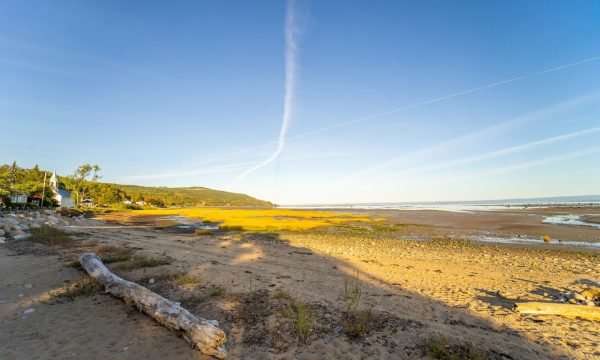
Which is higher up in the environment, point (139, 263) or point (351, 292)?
point (139, 263)

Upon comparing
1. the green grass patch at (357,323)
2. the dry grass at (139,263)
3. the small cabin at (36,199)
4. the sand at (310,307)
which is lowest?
the sand at (310,307)

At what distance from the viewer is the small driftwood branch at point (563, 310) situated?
7.28 meters

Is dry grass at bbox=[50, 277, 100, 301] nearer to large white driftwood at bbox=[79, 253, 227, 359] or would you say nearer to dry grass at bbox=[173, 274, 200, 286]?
large white driftwood at bbox=[79, 253, 227, 359]

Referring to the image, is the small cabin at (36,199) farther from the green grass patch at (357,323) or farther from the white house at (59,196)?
the green grass patch at (357,323)

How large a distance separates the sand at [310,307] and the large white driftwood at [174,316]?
201mm

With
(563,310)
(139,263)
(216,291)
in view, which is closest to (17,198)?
(139,263)

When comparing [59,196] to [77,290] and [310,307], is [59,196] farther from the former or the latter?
[310,307]

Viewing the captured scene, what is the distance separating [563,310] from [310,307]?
616 cm

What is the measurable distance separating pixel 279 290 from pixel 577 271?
13.3 metres

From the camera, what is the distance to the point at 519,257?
1689 cm

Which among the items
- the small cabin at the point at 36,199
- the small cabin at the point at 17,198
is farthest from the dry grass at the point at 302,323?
the small cabin at the point at 36,199

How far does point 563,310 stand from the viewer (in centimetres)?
743

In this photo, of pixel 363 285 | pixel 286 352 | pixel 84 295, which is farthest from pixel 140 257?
pixel 286 352

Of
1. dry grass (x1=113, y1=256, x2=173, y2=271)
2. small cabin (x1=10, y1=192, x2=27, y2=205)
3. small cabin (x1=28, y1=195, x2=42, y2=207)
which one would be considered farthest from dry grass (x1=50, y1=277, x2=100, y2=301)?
small cabin (x1=28, y1=195, x2=42, y2=207)
